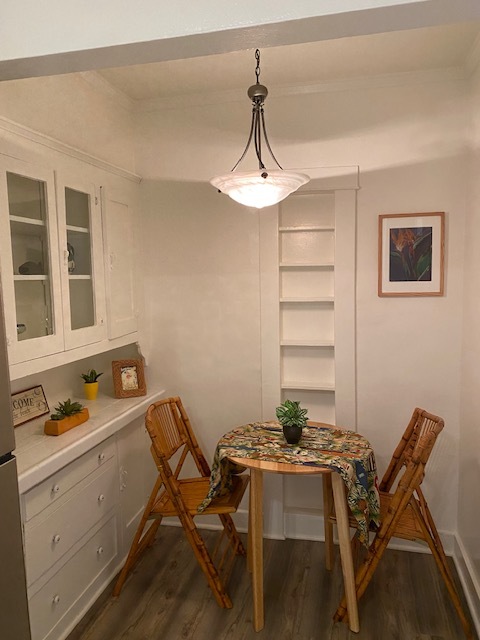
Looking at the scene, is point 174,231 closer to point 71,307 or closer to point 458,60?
point 71,307

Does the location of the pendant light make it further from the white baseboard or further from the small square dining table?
the white baseboard

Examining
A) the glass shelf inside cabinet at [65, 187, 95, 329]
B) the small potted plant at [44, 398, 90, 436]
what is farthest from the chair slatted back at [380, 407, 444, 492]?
the glass shelf inside cabinet at [65, 187, 95, 329]

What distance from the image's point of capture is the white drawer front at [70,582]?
2.03m

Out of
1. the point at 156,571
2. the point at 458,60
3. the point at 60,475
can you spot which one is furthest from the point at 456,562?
the point at 458,60

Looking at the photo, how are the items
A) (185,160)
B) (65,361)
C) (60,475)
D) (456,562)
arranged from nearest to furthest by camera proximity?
(60,475) → (65,361) → (456,562) → (185,160)

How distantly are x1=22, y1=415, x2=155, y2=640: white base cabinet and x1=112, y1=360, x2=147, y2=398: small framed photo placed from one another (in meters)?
0.18

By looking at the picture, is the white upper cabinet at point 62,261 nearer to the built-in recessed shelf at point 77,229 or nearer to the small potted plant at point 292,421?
the built-in recessed shelf at point 77,229

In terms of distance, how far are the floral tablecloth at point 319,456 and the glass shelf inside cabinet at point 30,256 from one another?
3.39 feet

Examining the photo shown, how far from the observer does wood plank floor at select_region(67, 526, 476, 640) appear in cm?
222

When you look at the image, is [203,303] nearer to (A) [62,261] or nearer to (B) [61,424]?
(A) [62,261]

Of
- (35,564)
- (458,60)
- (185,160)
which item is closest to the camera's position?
(35,564)

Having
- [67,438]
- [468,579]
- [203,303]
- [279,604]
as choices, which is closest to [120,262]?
[203,303]

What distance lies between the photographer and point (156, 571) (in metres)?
2.68

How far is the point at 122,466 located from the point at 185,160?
1814mm
